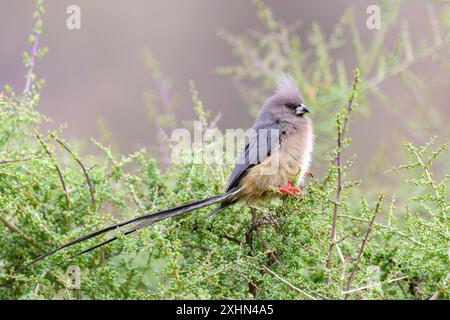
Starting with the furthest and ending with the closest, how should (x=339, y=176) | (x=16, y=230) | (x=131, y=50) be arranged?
(x=131, y=50) → (x=16, y=230) → (x=339, y=176)

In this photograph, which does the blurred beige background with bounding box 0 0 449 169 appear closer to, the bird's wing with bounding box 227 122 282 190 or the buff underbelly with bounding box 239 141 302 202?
the bird's wing with bounding box 227 122 282 190

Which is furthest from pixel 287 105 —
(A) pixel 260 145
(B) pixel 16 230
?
(B) pixel 16 230

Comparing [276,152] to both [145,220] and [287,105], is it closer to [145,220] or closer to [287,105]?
[287,105]

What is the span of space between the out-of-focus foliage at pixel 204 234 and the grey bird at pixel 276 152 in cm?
13

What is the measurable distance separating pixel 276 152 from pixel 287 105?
0.44 m

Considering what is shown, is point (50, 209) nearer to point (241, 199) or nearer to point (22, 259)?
point (22, 259)

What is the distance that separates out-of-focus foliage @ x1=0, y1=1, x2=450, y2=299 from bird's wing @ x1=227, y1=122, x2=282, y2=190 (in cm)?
31

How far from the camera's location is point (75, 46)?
8.12 meters

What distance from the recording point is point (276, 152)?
369cm

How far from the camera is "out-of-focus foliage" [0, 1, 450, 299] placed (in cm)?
234

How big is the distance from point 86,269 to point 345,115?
149cm

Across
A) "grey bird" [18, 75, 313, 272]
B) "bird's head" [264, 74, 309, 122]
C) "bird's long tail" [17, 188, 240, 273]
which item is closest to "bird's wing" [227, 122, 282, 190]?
"grey bird" [18, 75, 313, 272]

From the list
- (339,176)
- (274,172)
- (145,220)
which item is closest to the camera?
(339,176)
